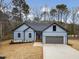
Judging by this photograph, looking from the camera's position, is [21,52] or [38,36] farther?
[38,36]

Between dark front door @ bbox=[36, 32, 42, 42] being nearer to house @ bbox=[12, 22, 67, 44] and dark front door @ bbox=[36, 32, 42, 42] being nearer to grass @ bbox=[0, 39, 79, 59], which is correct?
house @ bbox=[12, 22, 67, 44]

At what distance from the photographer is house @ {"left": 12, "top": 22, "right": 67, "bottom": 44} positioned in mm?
45250

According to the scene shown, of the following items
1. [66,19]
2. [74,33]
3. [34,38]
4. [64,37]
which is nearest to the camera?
[64,37]

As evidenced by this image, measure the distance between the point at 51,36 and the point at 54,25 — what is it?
7.82ft

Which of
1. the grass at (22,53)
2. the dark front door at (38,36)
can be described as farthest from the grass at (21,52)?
the dark front door at (38,36)

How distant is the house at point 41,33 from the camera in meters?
45.2

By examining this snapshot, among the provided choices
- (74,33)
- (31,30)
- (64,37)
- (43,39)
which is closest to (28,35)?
(31,30)

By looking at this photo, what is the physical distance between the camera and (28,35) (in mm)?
48812

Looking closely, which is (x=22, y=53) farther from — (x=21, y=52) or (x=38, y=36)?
(x=38, y=36)

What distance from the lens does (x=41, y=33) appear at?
155 ft

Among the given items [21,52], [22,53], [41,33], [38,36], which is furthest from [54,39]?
[22,53]

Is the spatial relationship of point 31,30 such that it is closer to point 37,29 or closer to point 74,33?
point 37,29

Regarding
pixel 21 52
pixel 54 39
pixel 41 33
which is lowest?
pixel 21 52

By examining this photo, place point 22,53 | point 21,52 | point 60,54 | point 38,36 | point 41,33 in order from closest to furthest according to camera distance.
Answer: point 60,54 < point 22,53 < point 21,52 < point 41,33 < point 38,36
